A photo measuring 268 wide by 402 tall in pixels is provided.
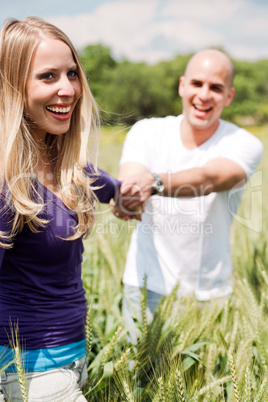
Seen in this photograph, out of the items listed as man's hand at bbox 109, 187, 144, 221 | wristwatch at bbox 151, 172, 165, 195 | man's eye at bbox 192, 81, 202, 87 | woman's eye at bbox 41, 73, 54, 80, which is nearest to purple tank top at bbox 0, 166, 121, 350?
woman's eye at bbox 41, 73, 54, 80

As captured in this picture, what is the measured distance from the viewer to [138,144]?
2270mm

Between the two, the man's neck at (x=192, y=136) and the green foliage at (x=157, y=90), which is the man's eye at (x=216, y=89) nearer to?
the man's neck at (x=192, y=136)

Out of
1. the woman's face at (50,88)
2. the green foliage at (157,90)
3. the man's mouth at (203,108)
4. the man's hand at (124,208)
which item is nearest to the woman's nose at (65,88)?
the woman's face at (50,88)

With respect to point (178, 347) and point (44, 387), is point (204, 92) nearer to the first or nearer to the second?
point (178, 347)

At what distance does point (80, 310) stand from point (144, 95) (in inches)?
2196

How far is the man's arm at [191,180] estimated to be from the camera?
2059mm

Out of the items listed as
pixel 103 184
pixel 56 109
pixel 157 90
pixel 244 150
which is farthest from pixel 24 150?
pixel 157 90

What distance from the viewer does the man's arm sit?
2.06 metres

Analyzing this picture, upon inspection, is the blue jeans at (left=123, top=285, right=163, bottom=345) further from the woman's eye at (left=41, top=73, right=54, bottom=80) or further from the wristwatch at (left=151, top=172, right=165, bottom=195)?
the woman's eye at (left=41, top=73, right=54, bottom=80)

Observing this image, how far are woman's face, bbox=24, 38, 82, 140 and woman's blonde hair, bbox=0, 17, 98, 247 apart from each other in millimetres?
23

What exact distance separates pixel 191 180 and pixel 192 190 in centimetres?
5

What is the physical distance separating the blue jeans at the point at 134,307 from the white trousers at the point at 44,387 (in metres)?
0.56

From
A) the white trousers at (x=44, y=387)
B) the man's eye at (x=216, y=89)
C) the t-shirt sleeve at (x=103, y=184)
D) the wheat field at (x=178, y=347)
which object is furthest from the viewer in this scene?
the man's eye at (x=216, y=89)

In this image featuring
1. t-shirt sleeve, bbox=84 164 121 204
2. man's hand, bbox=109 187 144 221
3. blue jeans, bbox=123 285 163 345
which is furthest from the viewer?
man's hand, bbox=109 187 144 221
